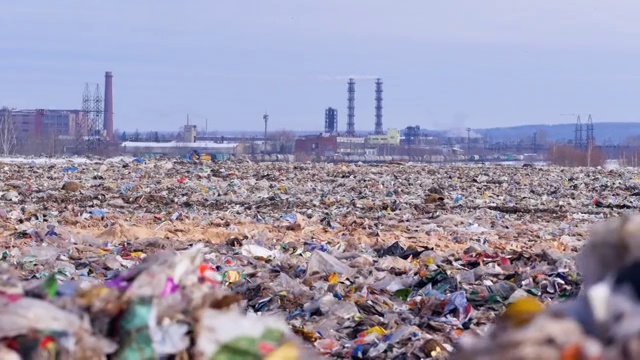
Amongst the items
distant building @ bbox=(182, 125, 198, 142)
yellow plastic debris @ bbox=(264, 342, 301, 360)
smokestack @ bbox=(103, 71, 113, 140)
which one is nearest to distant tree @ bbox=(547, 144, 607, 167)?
distant building @ bbox=(182, 125, 198, 142)

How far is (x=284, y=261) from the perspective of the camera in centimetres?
970

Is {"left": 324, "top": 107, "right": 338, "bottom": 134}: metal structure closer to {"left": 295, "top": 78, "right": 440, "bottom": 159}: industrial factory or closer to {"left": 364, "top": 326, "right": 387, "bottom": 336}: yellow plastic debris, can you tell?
{"left": 295, "top": 78, "right": 440, "bottom": 159}: industrial factory

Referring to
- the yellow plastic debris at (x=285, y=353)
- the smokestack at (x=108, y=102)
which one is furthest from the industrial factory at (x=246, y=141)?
the yellow plastic debris at (x=285, y=353)

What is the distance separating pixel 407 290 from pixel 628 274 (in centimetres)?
620

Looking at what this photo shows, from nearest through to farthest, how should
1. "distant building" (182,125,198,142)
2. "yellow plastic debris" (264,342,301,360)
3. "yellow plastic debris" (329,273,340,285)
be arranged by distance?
"yellow plastic debris" (264,342,301,360) → "yellow plastic debris" (329,273,340,285) → "distant building" (182,125,198,142)

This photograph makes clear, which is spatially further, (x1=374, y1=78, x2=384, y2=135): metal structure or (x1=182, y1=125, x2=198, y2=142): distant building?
(x1=374, y1=78, x2=384, y2=135): metal structure

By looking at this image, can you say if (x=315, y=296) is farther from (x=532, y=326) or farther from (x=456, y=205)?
(x=456, y=205)

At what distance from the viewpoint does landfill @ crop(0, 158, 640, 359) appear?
93.4 inches

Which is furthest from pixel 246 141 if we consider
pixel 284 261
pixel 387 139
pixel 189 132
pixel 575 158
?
pixel 284 261

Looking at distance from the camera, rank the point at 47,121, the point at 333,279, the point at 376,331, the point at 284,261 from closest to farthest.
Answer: the point at 376,331 < the point at 333,279 < the point at 284,261 < the point at 47,121

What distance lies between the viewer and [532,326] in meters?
1.97

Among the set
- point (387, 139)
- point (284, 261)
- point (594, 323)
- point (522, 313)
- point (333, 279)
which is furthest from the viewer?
point (387, 139)

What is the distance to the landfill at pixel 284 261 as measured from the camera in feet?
7.79

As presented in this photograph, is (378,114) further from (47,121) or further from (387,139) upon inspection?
(47,121)
